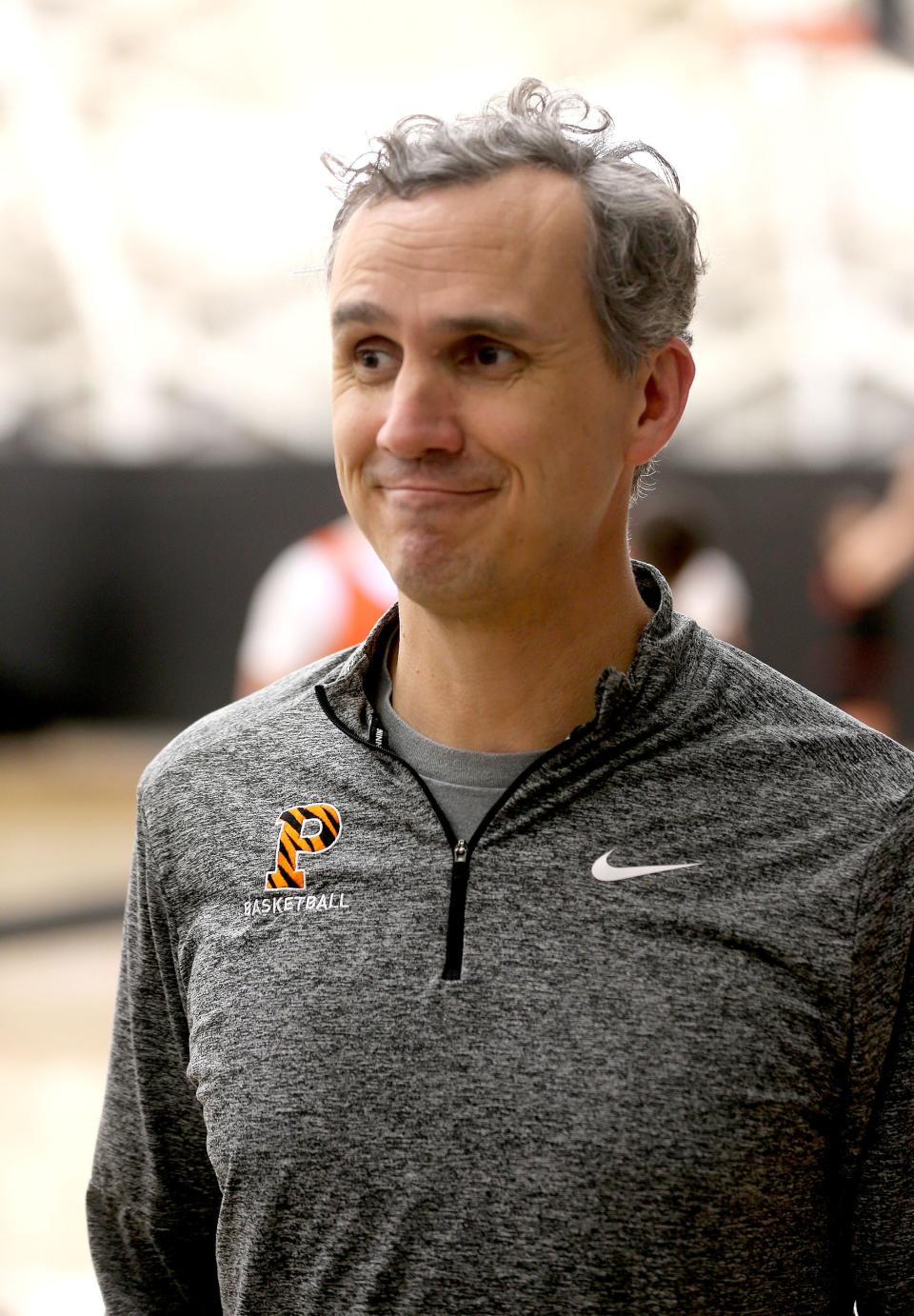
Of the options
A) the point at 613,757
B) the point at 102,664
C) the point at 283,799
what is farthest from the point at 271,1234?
the point at 102,664

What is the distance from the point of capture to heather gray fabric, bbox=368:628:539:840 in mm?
1457

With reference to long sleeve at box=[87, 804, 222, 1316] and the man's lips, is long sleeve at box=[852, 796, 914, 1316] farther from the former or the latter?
long sleeve at box=[87, 804, 222, 1316]

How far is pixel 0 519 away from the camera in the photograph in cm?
1095

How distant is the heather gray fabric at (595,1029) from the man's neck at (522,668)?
4 cm

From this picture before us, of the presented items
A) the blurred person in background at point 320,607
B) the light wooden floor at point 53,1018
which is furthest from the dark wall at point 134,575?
the blurred person in background at point 320,607

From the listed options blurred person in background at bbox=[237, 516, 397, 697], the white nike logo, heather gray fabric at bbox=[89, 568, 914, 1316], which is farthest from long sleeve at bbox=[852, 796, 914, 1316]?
blurred person in background at bbox=[237, 516, 397, 697]

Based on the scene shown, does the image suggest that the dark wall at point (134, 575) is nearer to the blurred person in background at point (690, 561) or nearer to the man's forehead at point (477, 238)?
the blurred person in background at point (690, 561)

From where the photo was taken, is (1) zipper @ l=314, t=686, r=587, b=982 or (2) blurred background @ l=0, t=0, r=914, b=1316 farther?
(2) blurred background @ l=0, t=0, r=914, b=1316

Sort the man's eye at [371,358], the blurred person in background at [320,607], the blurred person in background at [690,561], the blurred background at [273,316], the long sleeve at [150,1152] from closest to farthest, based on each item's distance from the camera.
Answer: the man's eye at [371,358]
the long sleeve at [150,1152]
the blurred person in background at [320,607]
the blurred person in background at [690,561]
the blurred background at [273,316]

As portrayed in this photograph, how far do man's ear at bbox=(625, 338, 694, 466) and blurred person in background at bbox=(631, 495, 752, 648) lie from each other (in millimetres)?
3319

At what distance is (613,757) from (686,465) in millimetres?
8389

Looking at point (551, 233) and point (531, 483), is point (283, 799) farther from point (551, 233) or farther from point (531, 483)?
point (551, 233)

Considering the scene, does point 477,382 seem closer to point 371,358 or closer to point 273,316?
point 371,358

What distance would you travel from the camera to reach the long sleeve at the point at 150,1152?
1.58m
